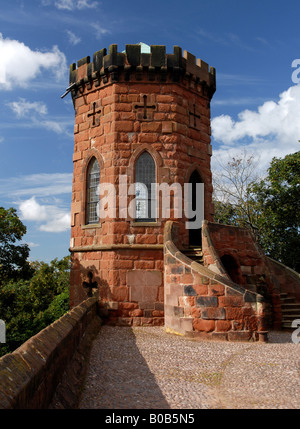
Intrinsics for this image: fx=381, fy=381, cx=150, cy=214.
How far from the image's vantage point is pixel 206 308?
8375 mm

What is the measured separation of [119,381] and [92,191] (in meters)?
8.14

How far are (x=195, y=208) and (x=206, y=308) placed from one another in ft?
16.4

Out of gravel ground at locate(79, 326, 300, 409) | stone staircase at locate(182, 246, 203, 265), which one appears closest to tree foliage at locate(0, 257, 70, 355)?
stone staircase at locate(182, 246, 203, 265)

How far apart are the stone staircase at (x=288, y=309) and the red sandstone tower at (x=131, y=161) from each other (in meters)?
3.62

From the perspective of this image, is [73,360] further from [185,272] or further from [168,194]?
[168,194]

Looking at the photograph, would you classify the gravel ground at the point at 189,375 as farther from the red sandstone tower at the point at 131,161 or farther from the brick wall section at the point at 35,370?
the red sandstone tower at the point at 131,161

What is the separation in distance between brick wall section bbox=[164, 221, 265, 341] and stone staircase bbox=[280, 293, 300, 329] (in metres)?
3.38

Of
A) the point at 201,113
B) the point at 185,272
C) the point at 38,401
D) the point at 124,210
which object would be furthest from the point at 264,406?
the point at 201,113

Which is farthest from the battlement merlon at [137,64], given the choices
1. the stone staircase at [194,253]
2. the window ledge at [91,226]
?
the stone staircase at [194,253]

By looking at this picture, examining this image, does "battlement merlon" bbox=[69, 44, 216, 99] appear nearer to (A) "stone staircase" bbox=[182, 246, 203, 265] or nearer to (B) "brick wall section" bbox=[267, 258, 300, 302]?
(A) "stone staircase" bbox=[182, 246, 203, 265]

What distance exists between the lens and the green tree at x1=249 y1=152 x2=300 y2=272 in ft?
64.6

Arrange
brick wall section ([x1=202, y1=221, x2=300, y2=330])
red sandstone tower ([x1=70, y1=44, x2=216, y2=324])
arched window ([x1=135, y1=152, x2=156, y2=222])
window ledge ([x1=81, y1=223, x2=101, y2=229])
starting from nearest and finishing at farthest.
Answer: red sandstone tower ([x1=70, y1=44, x2=216, y2=324]) < brick wall section ([x1=202, y1=221, x2=300, y2=330]) < arched window ([x1=135, y1=152, x2=156, y2=222]) < window ledge ([x1=81, y1=223, x2=101, y2=229])

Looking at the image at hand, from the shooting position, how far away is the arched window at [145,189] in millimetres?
11586
